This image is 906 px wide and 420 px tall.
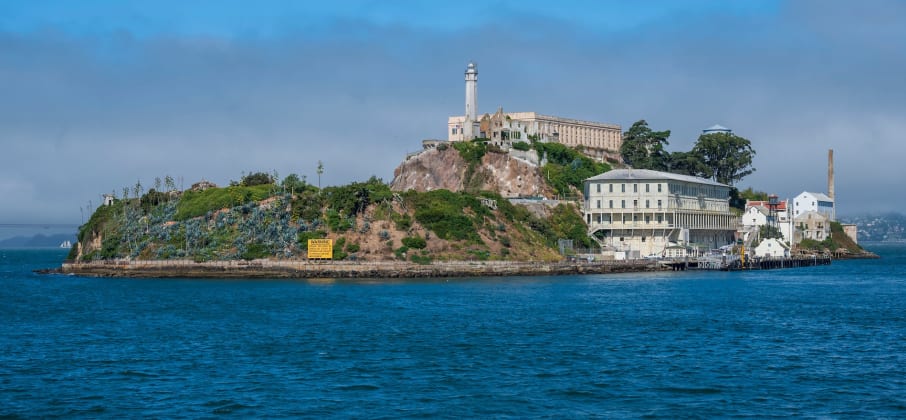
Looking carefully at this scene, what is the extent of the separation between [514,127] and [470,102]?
23.1 feet

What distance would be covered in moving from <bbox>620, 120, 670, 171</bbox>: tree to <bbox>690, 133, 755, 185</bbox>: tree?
15.6 feet

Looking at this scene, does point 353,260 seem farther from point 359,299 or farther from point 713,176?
point 713,176

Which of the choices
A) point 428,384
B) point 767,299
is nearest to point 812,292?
point 767,299

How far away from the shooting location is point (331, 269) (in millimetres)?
101625

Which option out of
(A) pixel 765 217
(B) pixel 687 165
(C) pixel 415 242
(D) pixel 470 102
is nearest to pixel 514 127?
(D) pixel 470 102

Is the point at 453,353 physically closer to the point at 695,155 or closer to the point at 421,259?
the point at 421,259

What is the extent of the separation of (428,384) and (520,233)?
75.6 m

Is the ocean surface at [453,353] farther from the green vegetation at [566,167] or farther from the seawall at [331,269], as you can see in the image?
the green vegetation at [566,167]

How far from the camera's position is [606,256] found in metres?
119

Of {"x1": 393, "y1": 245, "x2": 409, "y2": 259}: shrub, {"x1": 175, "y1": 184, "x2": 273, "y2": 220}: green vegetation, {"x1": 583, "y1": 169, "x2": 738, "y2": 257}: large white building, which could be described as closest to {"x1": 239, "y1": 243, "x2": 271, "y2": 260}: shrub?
{"x1": 175, "y1": 184, "x2": 273, "y2": 220}: green vegetation

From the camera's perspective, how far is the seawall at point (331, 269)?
101 m

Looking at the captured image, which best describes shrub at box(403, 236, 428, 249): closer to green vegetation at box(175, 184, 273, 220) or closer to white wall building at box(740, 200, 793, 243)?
green vegetation at box(175, 184, 273, 220)

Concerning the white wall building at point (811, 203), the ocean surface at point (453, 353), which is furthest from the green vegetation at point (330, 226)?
the white wall building at point (811, 203)

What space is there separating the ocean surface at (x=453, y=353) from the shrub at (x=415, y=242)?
2199 centimetres
